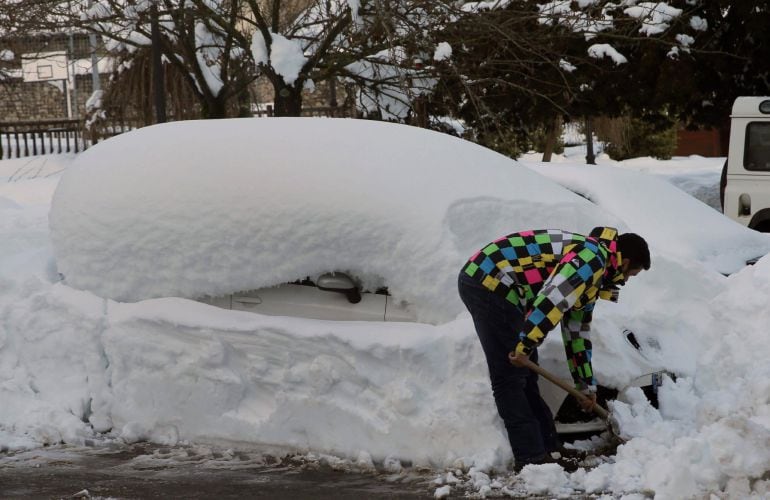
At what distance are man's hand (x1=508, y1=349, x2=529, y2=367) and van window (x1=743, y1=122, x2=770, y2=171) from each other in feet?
21.0

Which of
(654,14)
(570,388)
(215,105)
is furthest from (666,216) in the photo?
(654,14)

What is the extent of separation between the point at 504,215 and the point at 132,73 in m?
10.7

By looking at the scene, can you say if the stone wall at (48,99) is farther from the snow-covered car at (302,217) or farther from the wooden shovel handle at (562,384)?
the wooden shovel handle at (562,384)

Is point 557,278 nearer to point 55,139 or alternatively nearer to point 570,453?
point 570,453

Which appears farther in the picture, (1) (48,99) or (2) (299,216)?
(1) (48,99)

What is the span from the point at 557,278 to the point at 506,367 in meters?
0.49

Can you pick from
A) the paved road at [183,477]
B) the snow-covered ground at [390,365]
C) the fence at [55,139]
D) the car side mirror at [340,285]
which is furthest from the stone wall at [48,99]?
the car side mirror at [340,285]

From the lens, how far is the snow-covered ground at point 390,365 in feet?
14.9

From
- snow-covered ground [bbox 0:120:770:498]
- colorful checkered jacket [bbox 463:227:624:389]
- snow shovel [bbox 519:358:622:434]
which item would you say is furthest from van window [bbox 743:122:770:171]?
colorful checkered jacket [bbox 463:227:624:389]

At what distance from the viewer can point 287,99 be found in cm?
1245

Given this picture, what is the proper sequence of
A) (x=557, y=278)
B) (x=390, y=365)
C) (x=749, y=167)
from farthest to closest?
(x=749, y=167)
(x=390, y=365)
(x=557, y=278)

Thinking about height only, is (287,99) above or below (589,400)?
above

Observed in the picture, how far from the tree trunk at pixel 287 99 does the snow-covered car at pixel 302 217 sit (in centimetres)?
638

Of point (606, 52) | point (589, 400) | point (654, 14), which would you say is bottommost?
point (589, 400)
